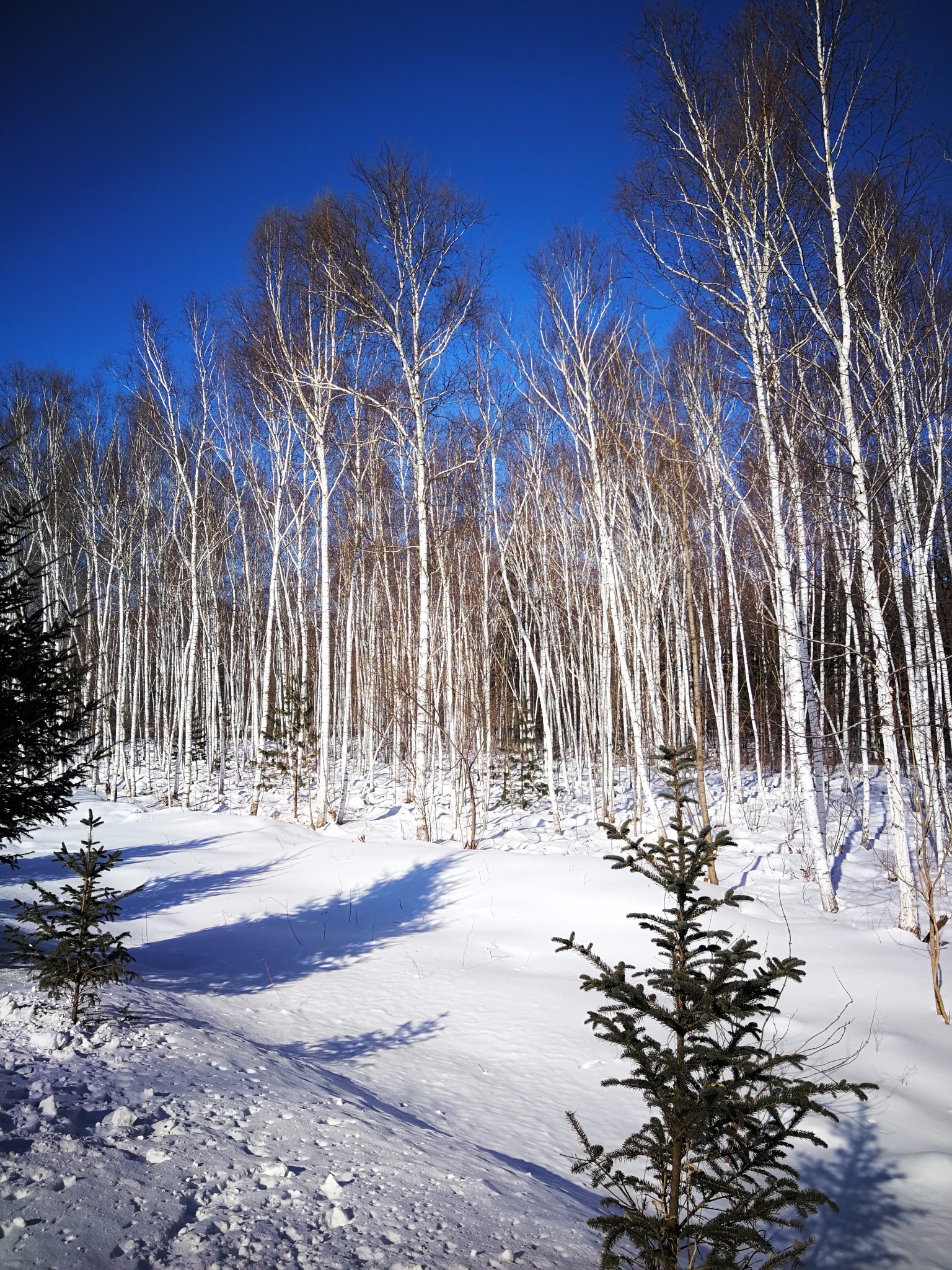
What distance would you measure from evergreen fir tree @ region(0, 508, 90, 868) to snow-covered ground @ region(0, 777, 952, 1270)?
1198mm

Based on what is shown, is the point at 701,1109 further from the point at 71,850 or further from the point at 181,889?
the point at 71,850

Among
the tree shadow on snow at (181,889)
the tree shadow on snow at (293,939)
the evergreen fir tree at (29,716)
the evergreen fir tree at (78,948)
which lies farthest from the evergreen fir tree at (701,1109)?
the tree shadow on snow at (181,889)

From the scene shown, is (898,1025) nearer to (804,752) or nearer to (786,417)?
(804,752)

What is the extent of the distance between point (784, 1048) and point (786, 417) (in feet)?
23.6

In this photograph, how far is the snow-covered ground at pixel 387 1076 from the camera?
2.07 m

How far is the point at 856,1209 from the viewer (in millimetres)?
2889

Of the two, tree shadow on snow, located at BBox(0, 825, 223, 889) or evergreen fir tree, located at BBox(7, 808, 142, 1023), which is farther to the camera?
tree shadow on snow, located at BBox(0, 825, 223, 889)

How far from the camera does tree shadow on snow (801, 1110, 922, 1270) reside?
8.50 ft

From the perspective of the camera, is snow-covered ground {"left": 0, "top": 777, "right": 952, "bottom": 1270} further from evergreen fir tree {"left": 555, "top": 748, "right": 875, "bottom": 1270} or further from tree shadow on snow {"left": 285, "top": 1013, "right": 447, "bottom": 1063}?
evergreen fir tree {"left": 555, "top": 748, "right": 875, "bottom": 1270}

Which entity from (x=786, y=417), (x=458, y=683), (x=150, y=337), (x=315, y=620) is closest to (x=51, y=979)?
(x=786, y=417)

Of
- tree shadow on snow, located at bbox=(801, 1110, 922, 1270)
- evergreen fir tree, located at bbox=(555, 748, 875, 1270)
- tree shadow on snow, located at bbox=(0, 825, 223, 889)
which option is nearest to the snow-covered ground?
tree shadow on snow, located at bbox=(801, 1110, 922, 1270)

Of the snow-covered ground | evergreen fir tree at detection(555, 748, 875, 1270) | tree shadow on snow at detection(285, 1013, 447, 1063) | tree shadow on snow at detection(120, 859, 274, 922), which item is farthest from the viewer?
tree shadow on snow at detection(120, 859, 274, 922)

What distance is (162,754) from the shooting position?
80.7 feet

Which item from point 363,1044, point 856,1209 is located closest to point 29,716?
point 363,1044
